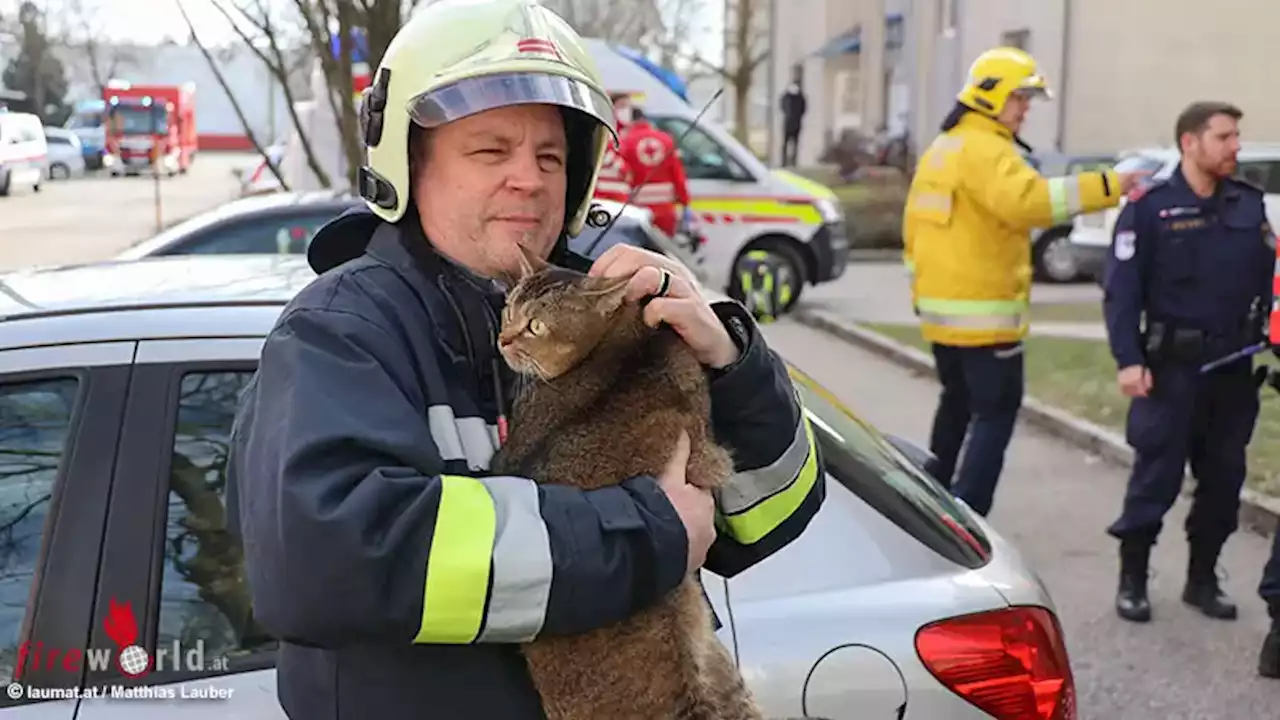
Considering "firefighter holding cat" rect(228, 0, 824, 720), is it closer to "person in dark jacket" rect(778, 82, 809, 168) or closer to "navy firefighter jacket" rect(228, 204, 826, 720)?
"navy firefighter jacket" rect(228, 204, 826, 720)

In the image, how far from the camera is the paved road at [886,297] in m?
12.9

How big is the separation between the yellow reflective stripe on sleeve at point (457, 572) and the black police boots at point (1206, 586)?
4.72 m

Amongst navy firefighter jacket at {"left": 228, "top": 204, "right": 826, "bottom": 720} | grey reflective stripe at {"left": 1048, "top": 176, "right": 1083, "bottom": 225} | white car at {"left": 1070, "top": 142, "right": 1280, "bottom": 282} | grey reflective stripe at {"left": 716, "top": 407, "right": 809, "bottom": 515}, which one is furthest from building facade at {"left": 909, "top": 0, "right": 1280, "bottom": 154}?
navy firefighter jacket at {"left": 228, "top": 204, "right": 826, "bottom": 720}

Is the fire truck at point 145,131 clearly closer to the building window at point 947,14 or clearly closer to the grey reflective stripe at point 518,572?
the building window at point 947,14

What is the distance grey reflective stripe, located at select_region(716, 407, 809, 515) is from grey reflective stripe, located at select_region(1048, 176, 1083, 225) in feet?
12.5

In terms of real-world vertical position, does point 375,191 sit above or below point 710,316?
above

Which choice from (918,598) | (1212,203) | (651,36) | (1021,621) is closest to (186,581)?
(918,598)

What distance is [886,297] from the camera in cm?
1583

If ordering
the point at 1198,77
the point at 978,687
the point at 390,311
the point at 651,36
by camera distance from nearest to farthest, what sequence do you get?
1. the point at 390,311
2. the point at 978,687
3. the point at 1198,77
4. the point at 651,36

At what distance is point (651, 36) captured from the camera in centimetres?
4984

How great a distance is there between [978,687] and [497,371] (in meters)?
1.29

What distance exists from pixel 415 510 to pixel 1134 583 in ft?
15.4

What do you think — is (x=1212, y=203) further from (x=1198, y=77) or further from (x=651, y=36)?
(x=651, y=36)

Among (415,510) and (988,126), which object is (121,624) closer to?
(415,510)
